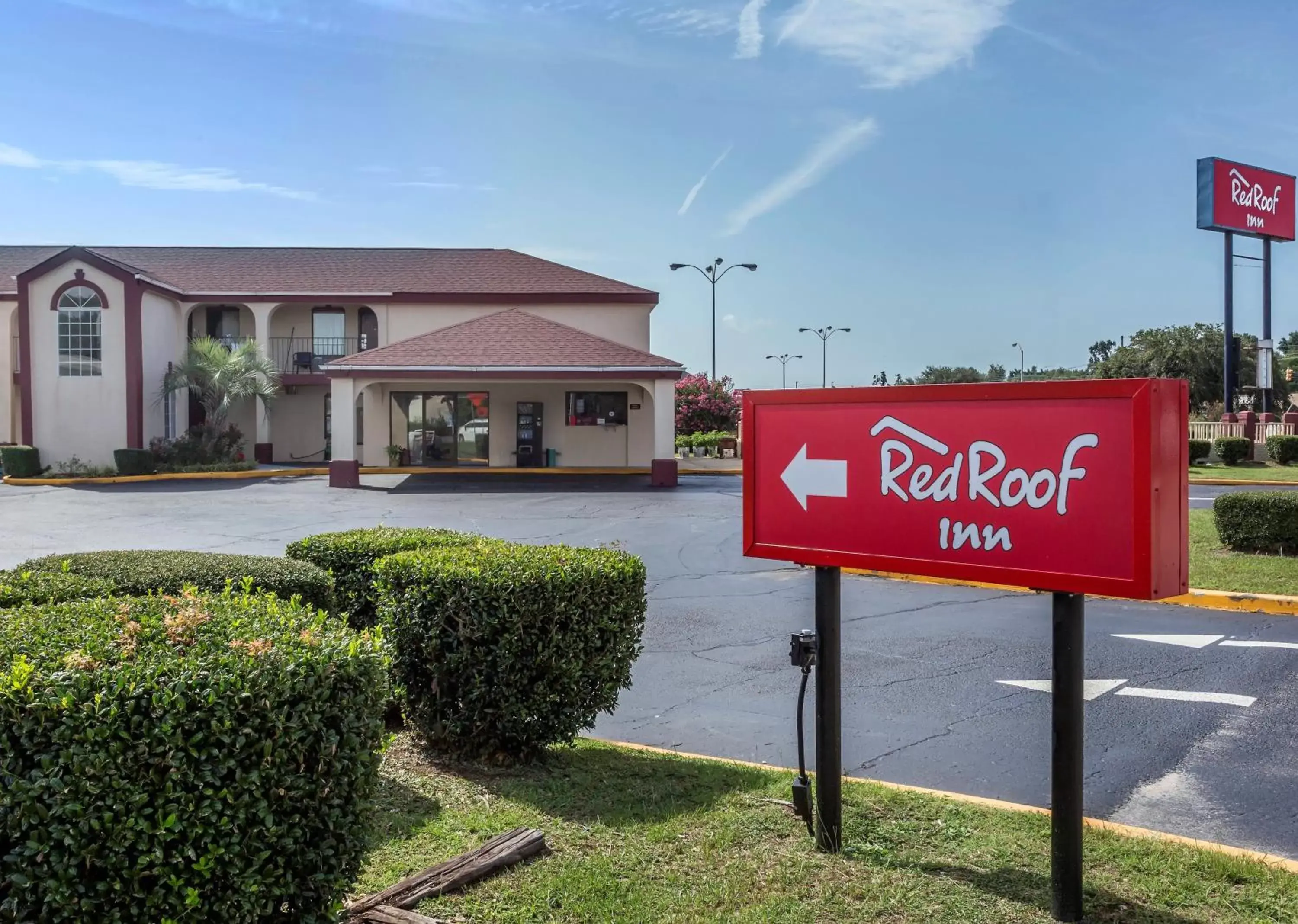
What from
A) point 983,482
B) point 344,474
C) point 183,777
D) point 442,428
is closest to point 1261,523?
point 983,482

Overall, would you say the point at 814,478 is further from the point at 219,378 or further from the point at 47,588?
the point at 219,378

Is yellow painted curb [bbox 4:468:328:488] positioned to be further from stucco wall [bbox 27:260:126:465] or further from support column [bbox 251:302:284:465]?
support column [bbox 251:302:284:465]

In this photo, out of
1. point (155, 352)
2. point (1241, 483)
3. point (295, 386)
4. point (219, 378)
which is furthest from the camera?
point (295, 386)

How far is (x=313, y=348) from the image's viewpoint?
36031 mm

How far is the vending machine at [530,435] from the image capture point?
109 feet

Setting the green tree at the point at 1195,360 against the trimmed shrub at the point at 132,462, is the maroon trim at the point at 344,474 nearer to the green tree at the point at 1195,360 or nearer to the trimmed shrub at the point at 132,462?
the trimmed shrub at the point at 132,462

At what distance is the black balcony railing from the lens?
3581 cm

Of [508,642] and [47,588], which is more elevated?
[47,588]

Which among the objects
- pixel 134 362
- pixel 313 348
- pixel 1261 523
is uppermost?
pixel 313 348

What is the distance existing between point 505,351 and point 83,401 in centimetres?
1287

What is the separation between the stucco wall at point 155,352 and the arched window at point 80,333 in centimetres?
120

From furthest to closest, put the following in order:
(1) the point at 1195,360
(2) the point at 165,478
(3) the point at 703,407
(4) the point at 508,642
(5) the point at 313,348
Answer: (1) the point at 1195,360
(3) the point at 703,407
(5) the point at 313,348
(2) the point at 165,478
(4) the point at 508,642

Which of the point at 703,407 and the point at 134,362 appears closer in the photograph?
the point at 134,362

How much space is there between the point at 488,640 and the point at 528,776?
0.76 m
